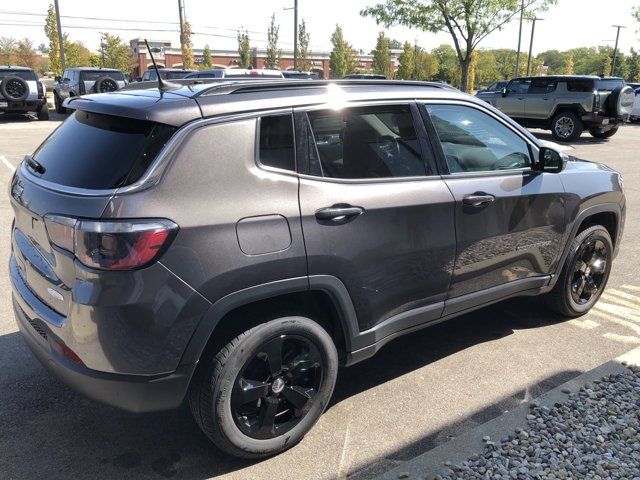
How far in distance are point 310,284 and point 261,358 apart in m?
0.43

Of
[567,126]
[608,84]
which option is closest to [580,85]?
[608,84]

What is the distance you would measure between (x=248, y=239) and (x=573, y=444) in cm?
189

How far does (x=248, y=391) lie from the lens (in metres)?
2.68

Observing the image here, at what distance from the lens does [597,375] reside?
11.5 ft

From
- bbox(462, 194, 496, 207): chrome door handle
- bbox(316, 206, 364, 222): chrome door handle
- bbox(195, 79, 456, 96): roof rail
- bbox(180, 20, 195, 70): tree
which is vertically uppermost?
bbox(180, 20, 195, 70): tree

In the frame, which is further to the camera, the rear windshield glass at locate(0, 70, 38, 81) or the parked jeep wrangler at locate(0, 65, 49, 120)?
the rear windshield glass at locate(0, 70, 38, 81)

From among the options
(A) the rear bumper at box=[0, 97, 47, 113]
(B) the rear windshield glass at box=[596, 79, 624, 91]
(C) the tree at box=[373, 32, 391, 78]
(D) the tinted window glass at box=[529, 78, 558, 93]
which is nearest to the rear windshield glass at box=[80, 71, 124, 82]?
(A) the rear bumper at box=[0, 97, 47, 113]

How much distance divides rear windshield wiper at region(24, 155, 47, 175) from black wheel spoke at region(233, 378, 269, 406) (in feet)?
4.73

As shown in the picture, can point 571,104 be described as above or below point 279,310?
above

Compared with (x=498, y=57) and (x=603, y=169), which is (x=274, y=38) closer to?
(x=603, y=169)

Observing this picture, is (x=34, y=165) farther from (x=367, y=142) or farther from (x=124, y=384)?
(x=367, y=142)

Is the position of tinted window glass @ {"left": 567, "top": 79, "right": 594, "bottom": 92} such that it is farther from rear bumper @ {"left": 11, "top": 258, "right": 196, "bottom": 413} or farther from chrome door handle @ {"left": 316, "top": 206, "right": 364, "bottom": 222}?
rear bumper @ {"left": 11, "top": 258, "right": 196, "bottom": 413}

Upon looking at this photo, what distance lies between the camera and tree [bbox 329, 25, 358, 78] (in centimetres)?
6084

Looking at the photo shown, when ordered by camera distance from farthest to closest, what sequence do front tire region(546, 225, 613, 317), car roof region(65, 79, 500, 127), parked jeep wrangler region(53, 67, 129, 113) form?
parked jeep wrangler region(53, 67, 129, 113)
front tire region(546, 225, 613, 317)
car roof region(65, 79, 500, 127)
